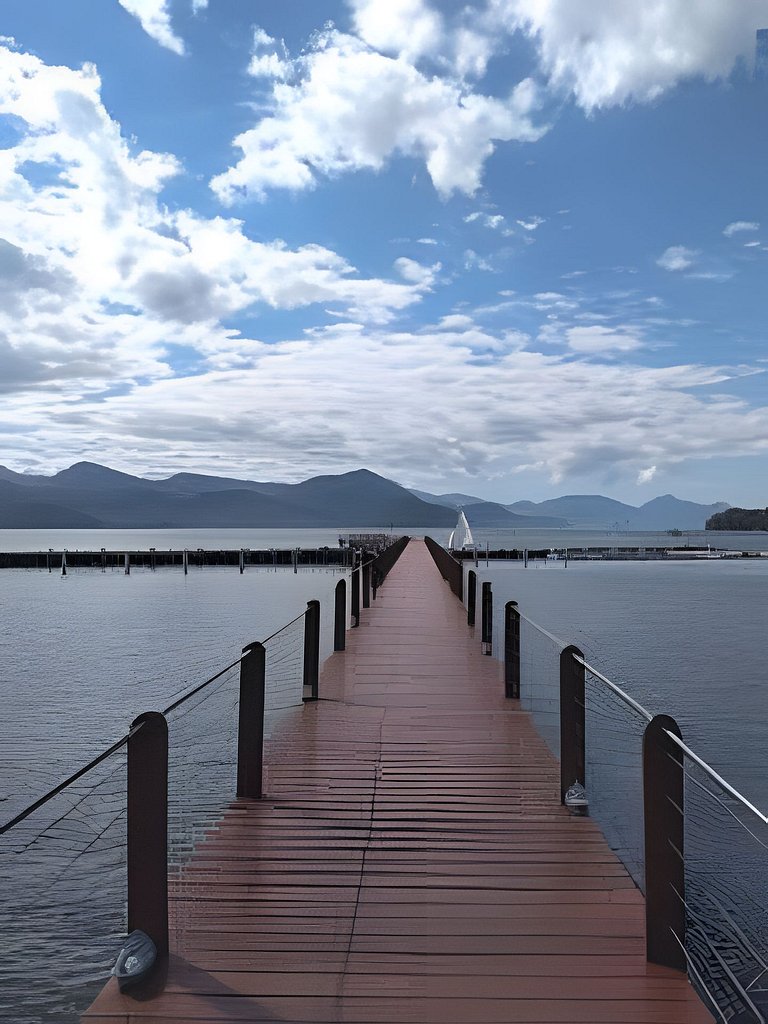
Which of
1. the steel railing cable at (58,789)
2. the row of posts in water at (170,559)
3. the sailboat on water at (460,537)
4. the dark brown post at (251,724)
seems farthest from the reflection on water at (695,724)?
the row of posts in water at (170,559)

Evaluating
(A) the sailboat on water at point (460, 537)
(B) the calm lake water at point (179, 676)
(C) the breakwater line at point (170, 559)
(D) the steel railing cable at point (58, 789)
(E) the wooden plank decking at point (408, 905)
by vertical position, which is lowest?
(B) the calm lake water at point (179, 676)

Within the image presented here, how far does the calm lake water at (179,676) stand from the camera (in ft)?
18.2

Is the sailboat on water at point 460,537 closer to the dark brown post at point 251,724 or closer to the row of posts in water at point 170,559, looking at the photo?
the row of posts in water at point 170,559

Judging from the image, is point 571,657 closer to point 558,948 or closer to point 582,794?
point 582,794

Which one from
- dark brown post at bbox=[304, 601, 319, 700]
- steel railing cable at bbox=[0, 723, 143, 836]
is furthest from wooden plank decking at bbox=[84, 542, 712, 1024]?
dark brown post at bbox=[304, 601, 319, 700]

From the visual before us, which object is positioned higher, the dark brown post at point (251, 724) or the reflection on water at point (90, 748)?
the dark brown post at point (251, 724)

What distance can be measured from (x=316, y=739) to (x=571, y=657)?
234 centimetres

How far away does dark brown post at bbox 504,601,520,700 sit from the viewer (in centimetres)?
814

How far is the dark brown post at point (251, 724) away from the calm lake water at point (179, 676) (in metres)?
0.35

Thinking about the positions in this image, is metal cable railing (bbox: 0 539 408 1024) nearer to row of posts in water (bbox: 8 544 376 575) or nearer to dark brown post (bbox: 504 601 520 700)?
dark brown post (bbox: 504 601 520 700)

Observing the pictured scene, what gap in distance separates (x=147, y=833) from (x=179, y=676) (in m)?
12.9

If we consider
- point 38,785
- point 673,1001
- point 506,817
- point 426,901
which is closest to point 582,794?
point 506,817

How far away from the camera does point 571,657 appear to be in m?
5.04

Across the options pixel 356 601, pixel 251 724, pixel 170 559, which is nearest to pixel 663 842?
pixel 251 724
